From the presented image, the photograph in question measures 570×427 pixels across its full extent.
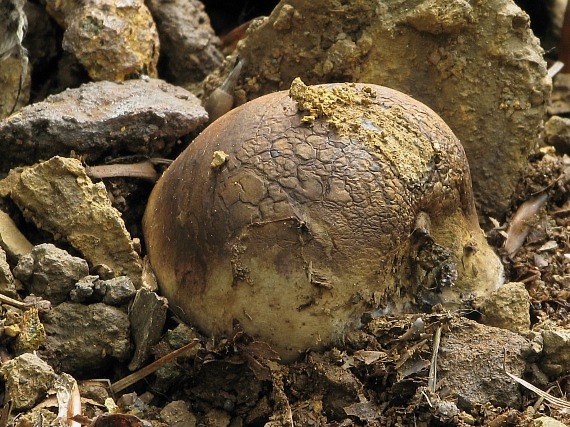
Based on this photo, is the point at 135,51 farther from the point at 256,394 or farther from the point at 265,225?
the point at 256,394

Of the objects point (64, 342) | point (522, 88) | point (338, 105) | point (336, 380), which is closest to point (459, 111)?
point (522, 88)

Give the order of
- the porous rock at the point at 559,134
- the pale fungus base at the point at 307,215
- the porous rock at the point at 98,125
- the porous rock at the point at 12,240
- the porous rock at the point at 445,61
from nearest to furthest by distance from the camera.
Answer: the pale fungus base at the point at 307,215 < the porous rock at the point at 12,240 < the porous rock at the point at 98,125 < the porous rock at the point at 445,61 < the porous rock at the point at 559,134

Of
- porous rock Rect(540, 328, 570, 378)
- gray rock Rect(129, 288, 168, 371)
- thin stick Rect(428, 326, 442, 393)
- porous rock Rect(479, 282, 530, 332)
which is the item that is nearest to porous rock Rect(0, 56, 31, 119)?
gray rock Rect(129, 288, 168, 371)

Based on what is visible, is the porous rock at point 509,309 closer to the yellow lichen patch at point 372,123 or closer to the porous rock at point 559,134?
the yellow lichen patch at point 372,123

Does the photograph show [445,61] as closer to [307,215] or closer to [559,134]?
[559,134]

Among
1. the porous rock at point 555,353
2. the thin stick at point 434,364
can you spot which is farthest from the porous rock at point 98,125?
the porous rock at point 555,353
